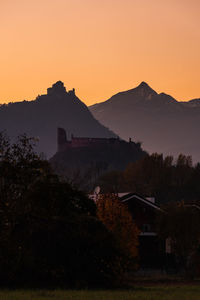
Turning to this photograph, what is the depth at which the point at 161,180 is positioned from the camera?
173 metres

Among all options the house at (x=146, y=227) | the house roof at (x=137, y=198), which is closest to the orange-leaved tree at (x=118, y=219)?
the house roof at (x=137, y=198)

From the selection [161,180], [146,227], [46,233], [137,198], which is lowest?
[46,233]

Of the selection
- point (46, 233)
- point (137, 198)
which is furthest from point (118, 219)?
point (46, 233)

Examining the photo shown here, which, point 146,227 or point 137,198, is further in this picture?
point 146,227

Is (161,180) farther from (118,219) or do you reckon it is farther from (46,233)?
(46,233)

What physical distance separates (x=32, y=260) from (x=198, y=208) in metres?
47.3

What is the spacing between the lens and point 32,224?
126ft


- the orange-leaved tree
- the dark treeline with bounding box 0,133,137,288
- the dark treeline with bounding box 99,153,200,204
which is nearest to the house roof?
the orange-leaved tree

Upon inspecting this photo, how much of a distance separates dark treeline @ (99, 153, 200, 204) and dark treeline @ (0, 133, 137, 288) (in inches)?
4851

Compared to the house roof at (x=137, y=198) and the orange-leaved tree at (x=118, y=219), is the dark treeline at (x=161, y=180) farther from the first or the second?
the orange-leaved tree at (x=118, y=219)

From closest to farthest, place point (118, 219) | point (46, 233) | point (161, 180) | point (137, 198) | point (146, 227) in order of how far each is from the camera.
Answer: point (46, 233) < point (118, 219) < point (137, 198) < point (146, 227) < point (161, 180)

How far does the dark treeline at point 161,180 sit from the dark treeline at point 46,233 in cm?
12322

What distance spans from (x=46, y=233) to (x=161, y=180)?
136m

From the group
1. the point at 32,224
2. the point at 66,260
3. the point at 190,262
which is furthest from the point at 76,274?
the point at 190,262
